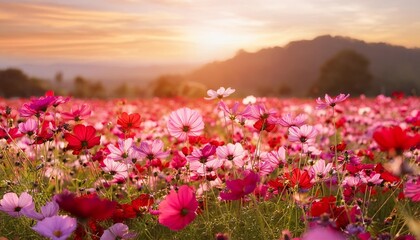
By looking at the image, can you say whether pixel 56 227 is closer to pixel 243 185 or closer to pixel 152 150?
pixel 243 185

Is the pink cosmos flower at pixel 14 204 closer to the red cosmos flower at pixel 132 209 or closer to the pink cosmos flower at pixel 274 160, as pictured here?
the red cosmos flower at pixel 132 209

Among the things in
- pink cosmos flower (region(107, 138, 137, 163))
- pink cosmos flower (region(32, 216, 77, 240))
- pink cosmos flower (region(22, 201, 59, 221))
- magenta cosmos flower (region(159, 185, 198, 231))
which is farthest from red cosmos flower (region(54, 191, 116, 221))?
pink cosmos flower (region(107, 138, 137, 163))

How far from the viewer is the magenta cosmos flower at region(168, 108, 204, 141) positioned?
2463 mm

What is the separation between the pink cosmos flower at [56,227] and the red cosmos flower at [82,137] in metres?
0.56

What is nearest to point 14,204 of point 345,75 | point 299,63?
point 345,75

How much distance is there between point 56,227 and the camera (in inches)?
69.1

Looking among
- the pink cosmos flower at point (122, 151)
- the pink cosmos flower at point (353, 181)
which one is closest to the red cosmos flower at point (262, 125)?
the pink cosmos flower at point (353, 181)

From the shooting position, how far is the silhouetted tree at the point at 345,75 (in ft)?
115

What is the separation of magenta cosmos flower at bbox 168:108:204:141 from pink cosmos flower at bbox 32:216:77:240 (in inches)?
32.7

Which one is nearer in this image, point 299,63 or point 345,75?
point 345,75

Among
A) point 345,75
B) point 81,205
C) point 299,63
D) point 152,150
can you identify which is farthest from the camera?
point 299,63

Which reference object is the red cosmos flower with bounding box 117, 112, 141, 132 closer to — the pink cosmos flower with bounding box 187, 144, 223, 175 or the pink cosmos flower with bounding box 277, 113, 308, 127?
the pink cosmos flower with bounding box 187, 144, 223, 175

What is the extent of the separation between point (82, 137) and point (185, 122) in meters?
0.46

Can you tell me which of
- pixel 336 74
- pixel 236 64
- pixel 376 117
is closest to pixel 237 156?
pixel 376 117
